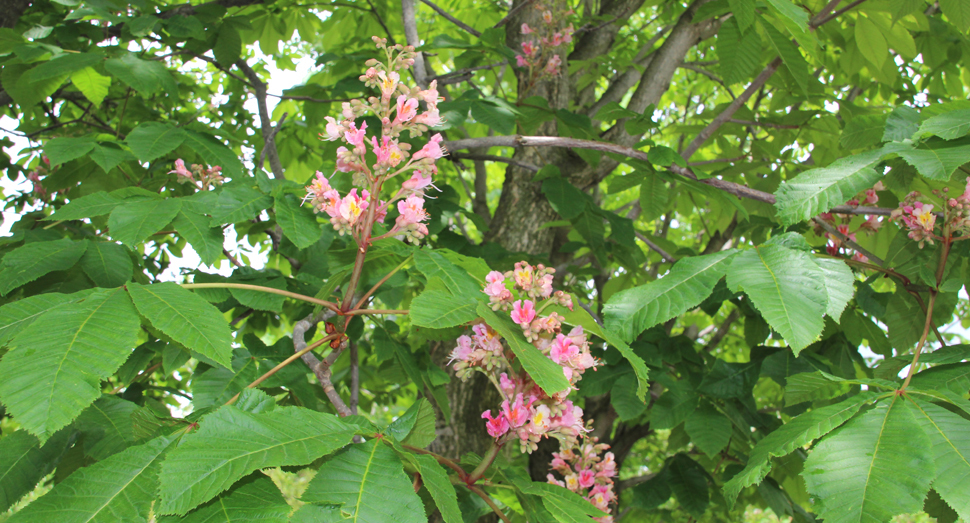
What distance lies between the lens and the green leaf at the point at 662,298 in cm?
107

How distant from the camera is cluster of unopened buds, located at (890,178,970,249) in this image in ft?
4.77

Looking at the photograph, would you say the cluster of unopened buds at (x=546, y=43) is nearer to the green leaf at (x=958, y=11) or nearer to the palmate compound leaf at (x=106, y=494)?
the green leaf at (x=958, y=11)

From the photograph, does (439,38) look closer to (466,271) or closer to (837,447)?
(466,271)

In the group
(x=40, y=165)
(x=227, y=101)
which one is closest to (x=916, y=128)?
(x=227, y=101)

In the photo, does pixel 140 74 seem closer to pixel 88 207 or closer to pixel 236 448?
pixel 88 207

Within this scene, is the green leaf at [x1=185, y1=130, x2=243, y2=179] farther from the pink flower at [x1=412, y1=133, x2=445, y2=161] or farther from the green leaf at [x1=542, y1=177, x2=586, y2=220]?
the green leaf at [x1=542, y1=177, x2=586, y2=220]

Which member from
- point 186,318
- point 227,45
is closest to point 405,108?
point 186,318

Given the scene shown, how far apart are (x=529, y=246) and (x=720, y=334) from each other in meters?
1.36

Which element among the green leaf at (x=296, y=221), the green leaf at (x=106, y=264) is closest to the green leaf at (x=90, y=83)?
the green leaf at (x=106, y=264)

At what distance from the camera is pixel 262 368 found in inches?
65.3

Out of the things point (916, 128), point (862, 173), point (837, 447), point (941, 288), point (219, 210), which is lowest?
point (837, 447)

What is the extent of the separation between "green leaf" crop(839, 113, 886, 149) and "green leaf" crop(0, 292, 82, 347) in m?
1.99

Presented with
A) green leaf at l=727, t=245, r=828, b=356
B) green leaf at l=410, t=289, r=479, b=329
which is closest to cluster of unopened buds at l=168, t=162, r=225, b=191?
green leaf at l=410, t=289, r=479, b=329

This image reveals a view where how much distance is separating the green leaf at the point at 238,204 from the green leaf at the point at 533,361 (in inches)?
29.4
